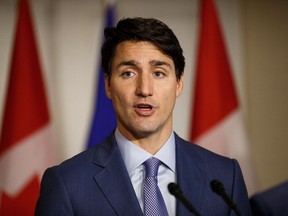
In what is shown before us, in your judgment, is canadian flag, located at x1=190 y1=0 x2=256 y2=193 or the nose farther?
canadian flag, located at x1=190 y1=0 x2=256 y2=193

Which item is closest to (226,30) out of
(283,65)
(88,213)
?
(283,65)

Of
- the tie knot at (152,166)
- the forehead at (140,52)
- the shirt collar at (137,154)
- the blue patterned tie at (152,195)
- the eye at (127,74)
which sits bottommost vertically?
the blue patterned tie at (152,195)

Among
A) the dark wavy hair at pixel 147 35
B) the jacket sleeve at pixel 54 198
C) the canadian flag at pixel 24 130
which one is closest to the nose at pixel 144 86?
the dark wavy hair at pixel 147 35

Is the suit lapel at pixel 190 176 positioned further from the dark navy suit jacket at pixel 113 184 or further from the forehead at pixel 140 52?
the forehead at pixel 140 52

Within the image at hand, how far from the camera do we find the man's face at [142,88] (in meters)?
1.43

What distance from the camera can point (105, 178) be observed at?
143cm

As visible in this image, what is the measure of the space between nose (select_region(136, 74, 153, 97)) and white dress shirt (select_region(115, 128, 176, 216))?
18 cm

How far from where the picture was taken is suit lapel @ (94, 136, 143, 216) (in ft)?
4.51

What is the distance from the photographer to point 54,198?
1354mm

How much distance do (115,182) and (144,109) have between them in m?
0.23

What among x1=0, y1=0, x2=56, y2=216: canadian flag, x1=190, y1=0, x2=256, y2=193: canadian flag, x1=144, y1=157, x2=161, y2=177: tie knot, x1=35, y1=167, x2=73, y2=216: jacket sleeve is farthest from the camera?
x1=190, y1=0, x2=256, y2=193: canadian flag

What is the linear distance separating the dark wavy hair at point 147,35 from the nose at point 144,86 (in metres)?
0.11

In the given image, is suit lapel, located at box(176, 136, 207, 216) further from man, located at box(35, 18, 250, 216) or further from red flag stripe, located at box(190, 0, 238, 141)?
red flag stripe, located at box(190, 0, 238, 141)

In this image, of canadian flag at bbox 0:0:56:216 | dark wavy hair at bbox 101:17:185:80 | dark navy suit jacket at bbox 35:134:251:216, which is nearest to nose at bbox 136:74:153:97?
dark wavy hair at bbox 101:17:185:80
